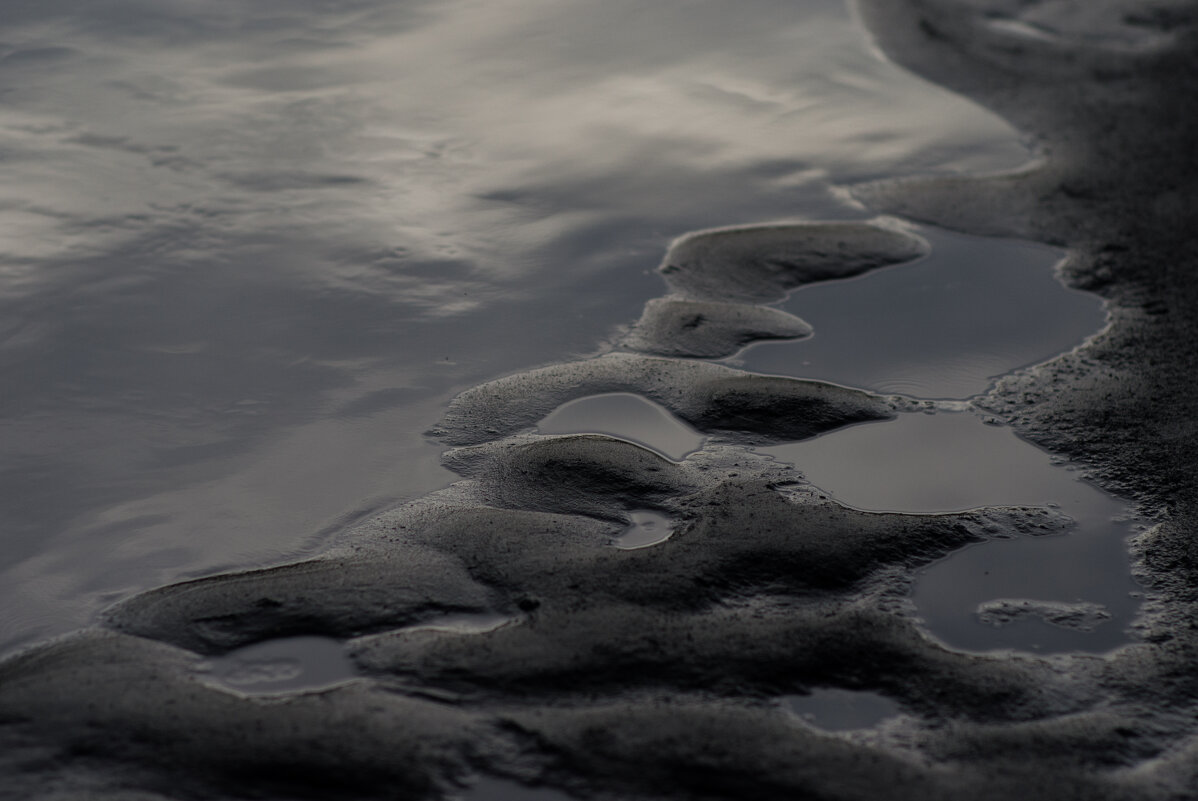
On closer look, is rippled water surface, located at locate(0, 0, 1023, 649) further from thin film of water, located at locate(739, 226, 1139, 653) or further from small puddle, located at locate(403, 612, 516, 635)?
thin film of water, located at locate(739, 226, 1139, 653)

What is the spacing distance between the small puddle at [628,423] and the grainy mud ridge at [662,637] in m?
0.05

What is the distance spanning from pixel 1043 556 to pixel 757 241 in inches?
73.2

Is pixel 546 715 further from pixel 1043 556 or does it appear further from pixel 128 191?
pixel 128 191

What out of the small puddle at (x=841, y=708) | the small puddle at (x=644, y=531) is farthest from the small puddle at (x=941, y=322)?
the small puddle at (x=841, y=708)

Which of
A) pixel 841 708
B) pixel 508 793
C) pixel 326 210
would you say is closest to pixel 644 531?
pixel 841 708

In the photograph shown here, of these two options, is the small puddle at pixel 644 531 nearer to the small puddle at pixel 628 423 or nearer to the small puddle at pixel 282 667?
the small puddle at pixel 628 423

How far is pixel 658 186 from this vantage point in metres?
4.80

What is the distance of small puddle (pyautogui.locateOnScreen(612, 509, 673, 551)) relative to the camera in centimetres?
284

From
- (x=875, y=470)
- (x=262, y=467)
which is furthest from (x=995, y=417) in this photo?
(x=262, y=467)

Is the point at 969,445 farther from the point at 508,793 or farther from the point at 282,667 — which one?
the point at 282,667

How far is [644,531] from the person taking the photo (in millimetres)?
2895

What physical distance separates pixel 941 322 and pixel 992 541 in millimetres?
1175

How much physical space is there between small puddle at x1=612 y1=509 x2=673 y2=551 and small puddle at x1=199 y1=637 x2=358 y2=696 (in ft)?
2.41

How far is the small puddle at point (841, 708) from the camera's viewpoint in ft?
7.71
